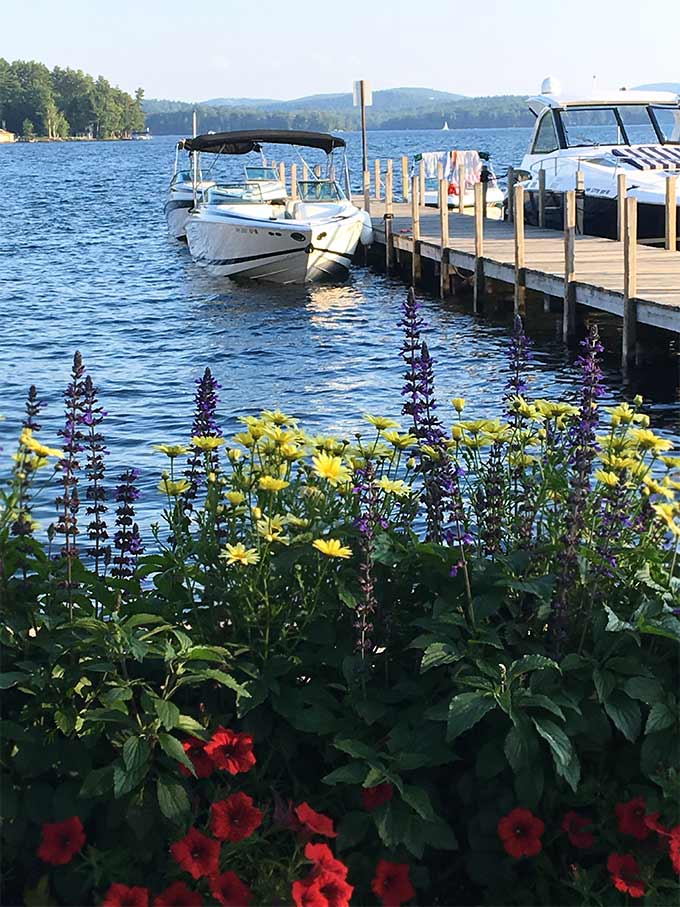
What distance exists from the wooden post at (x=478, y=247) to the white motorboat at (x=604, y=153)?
2.79 m

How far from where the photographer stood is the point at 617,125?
2522 cm

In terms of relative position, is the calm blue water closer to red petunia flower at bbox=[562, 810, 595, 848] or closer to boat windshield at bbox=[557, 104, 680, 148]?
boat windshield at bbox=[557, 104, 680, 148]

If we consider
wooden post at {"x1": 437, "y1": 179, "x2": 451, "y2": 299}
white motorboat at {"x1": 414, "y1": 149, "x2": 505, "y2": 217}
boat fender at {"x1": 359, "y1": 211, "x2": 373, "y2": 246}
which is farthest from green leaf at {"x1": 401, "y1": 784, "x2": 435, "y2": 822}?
white motorboat at {"x1": 414, "y1": 149, "x2": 505, "y2": 217}

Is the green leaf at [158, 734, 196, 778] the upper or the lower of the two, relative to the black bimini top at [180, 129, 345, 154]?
lower

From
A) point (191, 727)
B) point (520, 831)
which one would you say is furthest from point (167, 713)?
point (520, 831)

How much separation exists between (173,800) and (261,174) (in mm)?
26693

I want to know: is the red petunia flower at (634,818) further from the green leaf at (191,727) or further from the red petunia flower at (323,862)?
the green leaf at (191,727)

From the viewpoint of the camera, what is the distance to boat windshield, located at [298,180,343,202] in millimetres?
26484

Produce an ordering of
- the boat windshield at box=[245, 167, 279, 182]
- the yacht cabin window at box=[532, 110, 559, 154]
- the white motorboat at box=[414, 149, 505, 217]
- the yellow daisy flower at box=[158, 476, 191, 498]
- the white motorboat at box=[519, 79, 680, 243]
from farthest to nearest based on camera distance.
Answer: the white motorboat at box=[414, 149, 505, 217] → the boat windshield at box=[245, 167, 279, 182] → the yacht cabin window at box=[532, 110, 559, 154] → the white motorboat at box=[519, 79, 680, 243] → the yellow daisy flower at box=[158, 476, 191, 498]

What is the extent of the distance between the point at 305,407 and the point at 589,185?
1007 cm

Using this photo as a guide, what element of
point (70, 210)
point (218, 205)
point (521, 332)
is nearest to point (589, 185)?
point (218, 205)

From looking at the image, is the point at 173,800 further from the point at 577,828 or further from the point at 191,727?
the point at 577,828

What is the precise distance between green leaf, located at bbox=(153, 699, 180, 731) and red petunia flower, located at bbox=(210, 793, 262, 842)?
0.82 ft

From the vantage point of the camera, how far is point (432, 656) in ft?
12.1
